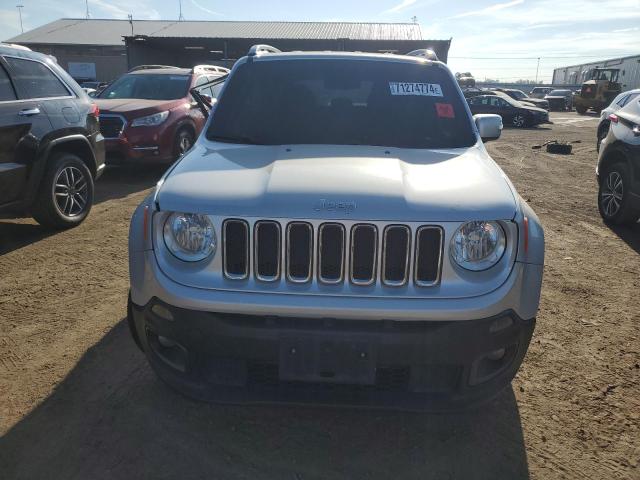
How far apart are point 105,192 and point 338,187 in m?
6.32

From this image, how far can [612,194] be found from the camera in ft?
20.6

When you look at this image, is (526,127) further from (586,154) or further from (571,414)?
(571,414)

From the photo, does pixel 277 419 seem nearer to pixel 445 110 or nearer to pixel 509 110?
pixel 445 110

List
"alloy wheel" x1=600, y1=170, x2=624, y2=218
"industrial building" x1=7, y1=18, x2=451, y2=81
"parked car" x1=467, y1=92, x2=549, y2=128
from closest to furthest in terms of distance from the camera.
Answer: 1. "alloy wheel" x1=600, y1=170, x2=624, y2=218
2. "parked car" x1=467, y1=92, x2=549, y2=128
3. "industrial building" x1=7, y1=18, x2=451, y2=81

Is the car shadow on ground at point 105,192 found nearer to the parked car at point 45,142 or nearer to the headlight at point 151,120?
the parked car at point 45,142

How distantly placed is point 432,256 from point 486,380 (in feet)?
2.00

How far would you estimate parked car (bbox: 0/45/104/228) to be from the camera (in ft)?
15.4

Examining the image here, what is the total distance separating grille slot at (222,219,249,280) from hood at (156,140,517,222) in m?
0.07

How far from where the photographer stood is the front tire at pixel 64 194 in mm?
5184

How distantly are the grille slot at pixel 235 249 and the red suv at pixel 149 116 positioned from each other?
6109mm

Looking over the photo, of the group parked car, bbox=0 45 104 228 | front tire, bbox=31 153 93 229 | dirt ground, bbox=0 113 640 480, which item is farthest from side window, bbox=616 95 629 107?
front tire, bbox=31 153 93 229

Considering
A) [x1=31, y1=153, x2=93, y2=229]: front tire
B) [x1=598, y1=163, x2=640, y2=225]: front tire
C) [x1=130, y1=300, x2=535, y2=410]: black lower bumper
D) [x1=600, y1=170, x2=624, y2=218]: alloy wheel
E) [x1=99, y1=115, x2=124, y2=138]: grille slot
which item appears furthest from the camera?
[x1=99, y1=115, x2=124, y2=138]: grille slot

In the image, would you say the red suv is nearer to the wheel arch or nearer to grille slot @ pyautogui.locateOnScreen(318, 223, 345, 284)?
the wheel arch

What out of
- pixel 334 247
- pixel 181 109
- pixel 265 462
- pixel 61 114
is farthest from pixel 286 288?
pixel 181 109
